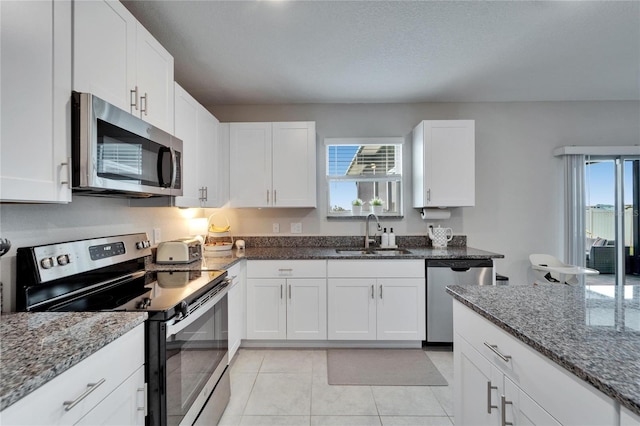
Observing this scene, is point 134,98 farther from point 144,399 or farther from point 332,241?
A: point 332,241

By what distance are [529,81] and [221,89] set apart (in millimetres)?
3030

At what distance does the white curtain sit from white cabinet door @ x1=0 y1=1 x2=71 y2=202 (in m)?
4.32

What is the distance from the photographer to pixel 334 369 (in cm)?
236

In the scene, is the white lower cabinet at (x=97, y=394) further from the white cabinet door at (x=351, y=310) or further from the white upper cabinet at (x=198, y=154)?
the white cabinet door at (x=351, y=310)

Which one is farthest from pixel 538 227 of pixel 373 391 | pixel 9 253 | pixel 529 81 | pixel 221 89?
pixel 9 253

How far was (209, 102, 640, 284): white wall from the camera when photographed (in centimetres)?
328

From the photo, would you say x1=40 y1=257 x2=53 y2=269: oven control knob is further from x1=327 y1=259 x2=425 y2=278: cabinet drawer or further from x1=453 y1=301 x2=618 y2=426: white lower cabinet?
x1=327 y1=259 x2=425 y2=278: cabinet drawer

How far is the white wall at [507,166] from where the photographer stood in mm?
3283

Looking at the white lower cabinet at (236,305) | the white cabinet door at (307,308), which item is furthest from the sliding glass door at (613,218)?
the white lower cabinet at (236,305)

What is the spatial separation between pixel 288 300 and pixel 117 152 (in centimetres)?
184

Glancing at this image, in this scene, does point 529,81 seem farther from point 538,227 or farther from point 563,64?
point 538,227

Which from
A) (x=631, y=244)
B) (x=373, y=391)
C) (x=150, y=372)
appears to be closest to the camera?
(x=150, y=372)

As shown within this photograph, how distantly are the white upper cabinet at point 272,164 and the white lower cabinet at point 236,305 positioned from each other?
759 mm

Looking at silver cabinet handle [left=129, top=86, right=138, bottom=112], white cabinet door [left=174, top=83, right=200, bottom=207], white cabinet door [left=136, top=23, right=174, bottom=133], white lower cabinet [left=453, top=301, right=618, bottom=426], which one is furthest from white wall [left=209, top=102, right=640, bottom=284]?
white lower cabinet [left=453, top=301, right=618, bottom=426]
